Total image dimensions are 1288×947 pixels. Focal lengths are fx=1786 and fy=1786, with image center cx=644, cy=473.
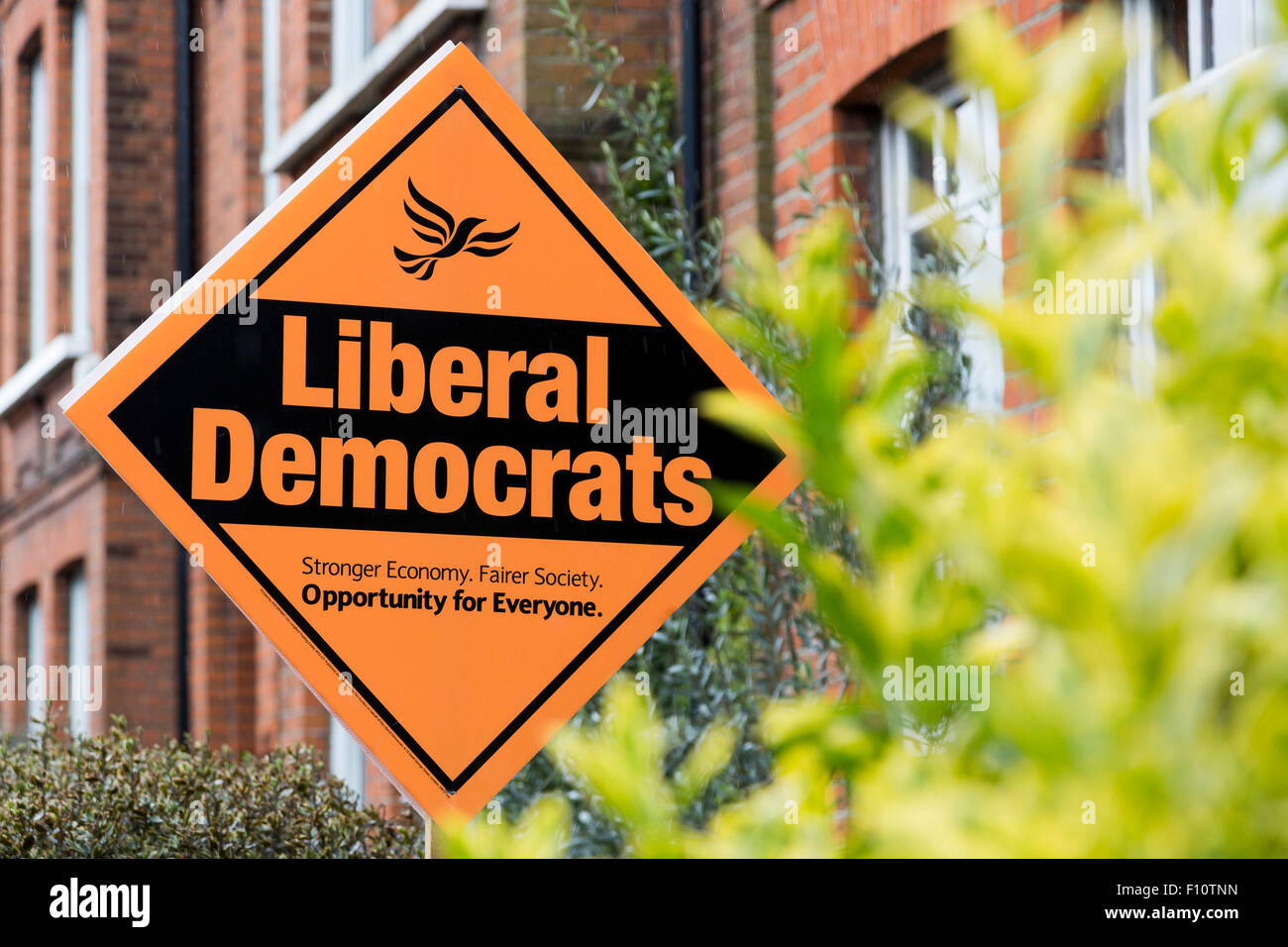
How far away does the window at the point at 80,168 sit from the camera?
45.5ft

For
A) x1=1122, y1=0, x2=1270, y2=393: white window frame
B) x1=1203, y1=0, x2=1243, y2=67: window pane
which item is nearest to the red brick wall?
x1=1122, y1=0, x2=1270, y2=393: white window frame

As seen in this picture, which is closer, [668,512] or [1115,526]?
[1115,526]

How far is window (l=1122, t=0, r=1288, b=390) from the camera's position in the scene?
14.2ft

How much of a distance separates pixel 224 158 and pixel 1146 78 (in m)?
8.51

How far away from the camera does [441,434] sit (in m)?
3.07

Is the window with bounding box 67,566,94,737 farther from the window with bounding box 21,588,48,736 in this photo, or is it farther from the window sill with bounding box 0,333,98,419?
the window sill with bounding box 0,333,98,419

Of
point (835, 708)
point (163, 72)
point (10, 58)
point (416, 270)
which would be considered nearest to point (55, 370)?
point (163, 72)

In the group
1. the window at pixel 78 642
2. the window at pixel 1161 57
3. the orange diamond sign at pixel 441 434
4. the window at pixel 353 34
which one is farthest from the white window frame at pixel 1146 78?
the window at pixel 78 642

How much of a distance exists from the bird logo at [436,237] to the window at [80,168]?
11.0m

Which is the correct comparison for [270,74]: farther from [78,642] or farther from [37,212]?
[78,642]

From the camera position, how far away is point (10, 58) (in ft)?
51.5

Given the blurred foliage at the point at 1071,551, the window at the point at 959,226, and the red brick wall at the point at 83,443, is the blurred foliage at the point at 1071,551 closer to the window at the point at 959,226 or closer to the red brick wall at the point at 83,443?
the window at the point at 959,226

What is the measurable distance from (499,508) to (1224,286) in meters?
2.28
